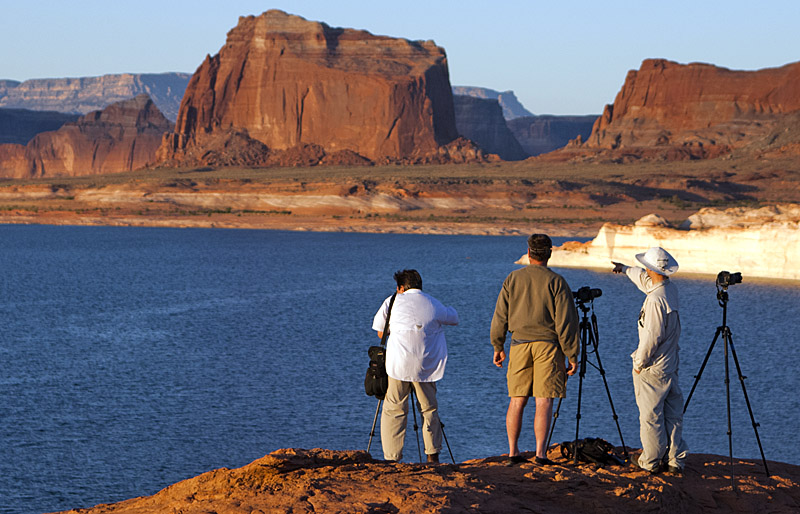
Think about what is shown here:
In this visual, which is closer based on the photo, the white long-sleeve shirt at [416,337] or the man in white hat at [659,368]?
the man in white hat at [659,368]

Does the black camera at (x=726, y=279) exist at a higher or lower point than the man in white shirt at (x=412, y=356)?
higher

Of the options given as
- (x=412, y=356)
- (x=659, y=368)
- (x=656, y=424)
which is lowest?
(x=656, y=424)

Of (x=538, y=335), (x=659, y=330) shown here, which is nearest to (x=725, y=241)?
(x=659, y=330)

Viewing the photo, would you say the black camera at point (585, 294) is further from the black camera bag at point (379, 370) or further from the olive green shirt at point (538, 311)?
the black camera bag at point (379, 370)

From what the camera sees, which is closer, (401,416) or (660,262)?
(660,262)

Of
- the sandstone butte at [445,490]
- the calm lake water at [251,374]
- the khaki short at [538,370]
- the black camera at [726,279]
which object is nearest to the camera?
the sandstone butte at [445,490]

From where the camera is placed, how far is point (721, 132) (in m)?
172

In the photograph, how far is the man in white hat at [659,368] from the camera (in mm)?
9641

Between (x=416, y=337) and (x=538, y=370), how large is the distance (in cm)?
124

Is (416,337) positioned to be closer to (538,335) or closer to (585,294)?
(538,335)

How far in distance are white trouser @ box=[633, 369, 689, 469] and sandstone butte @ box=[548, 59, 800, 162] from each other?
150 metres

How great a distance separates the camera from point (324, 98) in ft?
602

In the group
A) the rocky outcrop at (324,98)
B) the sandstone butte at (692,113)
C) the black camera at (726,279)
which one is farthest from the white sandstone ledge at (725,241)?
the rocky outcrop at (324,98)

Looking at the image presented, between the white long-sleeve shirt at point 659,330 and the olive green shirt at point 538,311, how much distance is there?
0.70 metres
